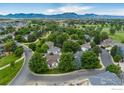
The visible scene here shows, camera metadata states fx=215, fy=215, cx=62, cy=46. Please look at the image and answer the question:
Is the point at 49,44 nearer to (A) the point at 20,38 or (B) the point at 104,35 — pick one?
(A) the point at 20,38

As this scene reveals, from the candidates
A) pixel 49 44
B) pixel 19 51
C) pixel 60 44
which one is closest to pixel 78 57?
pixel 60 44

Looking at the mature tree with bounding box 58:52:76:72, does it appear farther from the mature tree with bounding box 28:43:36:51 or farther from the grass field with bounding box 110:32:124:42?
the grass field with bounding box 110:32:124:42

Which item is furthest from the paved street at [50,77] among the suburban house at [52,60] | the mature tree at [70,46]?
the mature tree at [70,46]

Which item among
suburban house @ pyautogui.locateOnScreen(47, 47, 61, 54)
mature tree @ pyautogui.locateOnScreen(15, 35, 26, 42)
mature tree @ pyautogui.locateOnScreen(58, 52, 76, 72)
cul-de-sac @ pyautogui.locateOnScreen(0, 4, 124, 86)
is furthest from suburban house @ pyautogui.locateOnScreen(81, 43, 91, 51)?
mature tree @ pyautogui.locateOnScreen(15, 35, 26, 42)

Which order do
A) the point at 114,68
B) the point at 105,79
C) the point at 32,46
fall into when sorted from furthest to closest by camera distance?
the point at 32,46
the point at 114,68
the point at 105,79

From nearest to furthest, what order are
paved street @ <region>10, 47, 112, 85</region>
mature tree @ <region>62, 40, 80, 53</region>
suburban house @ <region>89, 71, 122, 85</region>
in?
suburban house @ <region>89, 71, 122, 85</region>, paved street @ <region>10, 47, 112, 85</region>, mature tree @ <region>62, 40, 80, 53</region>
